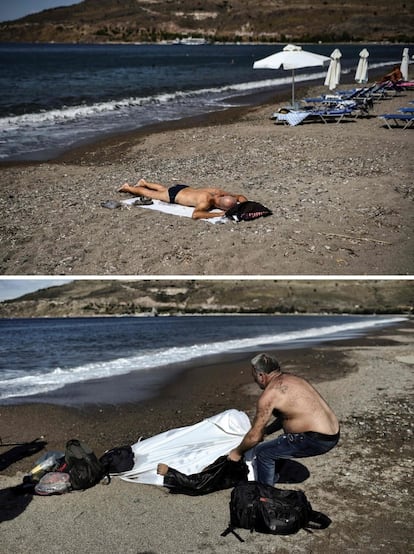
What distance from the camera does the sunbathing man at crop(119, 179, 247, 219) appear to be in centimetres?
943

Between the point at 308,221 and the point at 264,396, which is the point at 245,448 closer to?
the point at 264,396

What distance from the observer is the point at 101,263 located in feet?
26.9

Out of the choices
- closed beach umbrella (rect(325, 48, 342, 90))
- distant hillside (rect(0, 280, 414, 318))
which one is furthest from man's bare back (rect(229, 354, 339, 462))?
distant hillside (rect(0, 280, 414, 318))

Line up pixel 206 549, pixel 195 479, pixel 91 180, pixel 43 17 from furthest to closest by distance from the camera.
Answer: pixel 43 17, pixel 91 180, pixel 195 479, pixel 206 549

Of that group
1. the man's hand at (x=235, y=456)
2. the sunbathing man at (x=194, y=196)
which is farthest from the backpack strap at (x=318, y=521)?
the sunbathing man at (x=194, y=196)

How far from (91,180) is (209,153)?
3.35 metres

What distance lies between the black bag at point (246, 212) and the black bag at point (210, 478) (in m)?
4.58

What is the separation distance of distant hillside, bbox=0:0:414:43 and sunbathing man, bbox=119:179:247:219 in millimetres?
140099

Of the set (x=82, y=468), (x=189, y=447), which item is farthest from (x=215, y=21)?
(x=82, y=468)

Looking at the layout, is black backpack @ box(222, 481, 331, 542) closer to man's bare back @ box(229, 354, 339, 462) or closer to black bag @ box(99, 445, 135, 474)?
man's bare back @ box(229, 354, 339, 462)

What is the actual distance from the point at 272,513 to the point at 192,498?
864mm

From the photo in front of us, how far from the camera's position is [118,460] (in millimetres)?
5734

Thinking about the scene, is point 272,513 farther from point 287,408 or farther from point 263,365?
point 263,365

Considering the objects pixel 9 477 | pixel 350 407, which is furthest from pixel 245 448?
pixel 350 407
